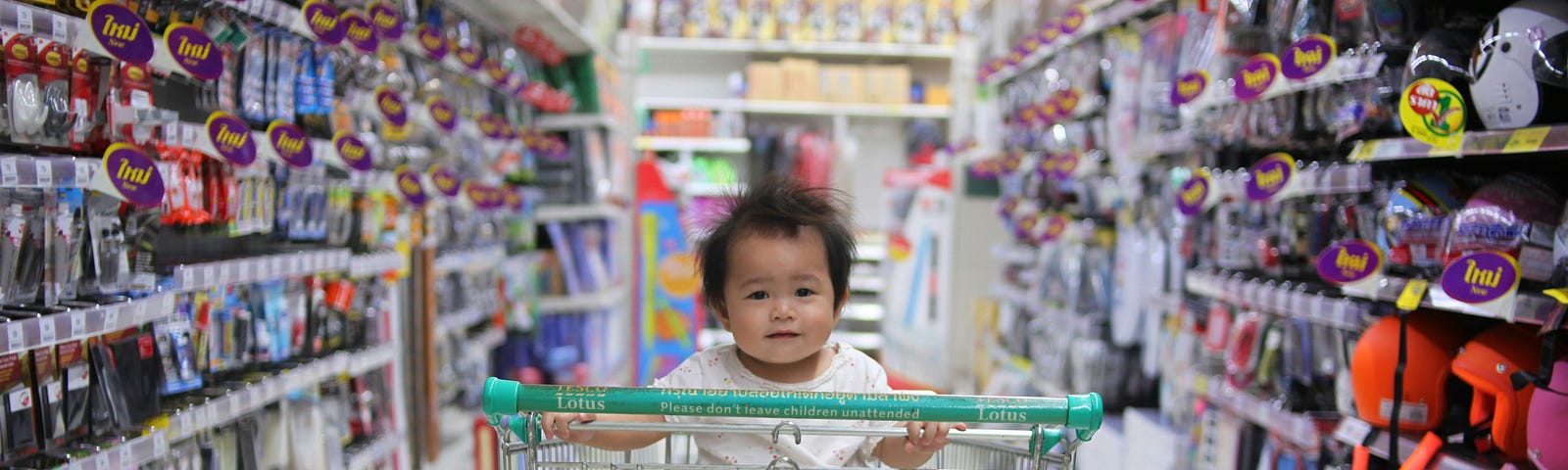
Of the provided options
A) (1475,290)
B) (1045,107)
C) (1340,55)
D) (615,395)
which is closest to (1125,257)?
(1045,107)

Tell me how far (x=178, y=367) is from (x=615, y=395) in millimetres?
1135

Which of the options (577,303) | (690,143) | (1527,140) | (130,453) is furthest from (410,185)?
(690,143)

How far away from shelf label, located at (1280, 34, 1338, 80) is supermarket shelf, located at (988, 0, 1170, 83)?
1.08 meters

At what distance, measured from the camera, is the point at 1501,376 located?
1.65 metres

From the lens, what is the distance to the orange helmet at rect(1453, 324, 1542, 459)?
1.63m

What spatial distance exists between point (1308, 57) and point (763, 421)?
1.49 metres

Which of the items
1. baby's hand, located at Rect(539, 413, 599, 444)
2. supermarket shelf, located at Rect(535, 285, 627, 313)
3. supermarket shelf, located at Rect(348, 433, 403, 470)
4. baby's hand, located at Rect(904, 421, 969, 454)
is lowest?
supermarket shelf, located at Rect(348, 433, 403, 470)

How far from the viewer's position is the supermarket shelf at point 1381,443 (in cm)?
166

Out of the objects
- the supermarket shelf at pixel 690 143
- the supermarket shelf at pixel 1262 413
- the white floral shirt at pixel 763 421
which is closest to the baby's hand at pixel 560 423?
the white floral shirt at pixel 763 421

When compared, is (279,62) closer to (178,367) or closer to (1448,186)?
(178,367)

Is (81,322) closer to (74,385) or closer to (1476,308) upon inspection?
(74,385)

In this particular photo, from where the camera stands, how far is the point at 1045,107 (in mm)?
3740

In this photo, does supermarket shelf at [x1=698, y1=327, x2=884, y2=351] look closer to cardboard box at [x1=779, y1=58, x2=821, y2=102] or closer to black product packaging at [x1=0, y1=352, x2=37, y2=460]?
cardboard box at [x1=779, y1=58, x2=821, y2=102]

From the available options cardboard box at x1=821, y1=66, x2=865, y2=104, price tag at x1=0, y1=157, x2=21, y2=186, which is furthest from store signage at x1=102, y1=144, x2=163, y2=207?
cardboard box at x1=821, y1=66, x2=865, y2=104
